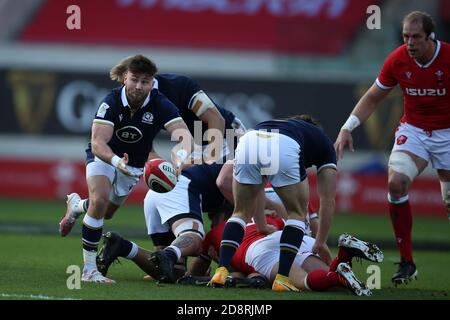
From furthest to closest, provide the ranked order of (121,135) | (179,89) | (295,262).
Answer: (179,89)
(121,135)
(295,262)

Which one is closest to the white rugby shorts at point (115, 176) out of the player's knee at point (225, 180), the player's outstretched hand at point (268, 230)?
the player's knee at point (225, 180)

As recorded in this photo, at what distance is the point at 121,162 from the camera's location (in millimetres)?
7984

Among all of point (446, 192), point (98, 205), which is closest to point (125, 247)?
point (98, 205)

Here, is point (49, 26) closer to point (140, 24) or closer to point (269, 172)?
point (140, 24)

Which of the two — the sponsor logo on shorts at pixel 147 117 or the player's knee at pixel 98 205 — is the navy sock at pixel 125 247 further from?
the sponsor logo on shorts at pixel 147 117

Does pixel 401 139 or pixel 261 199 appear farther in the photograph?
pixel 401 139

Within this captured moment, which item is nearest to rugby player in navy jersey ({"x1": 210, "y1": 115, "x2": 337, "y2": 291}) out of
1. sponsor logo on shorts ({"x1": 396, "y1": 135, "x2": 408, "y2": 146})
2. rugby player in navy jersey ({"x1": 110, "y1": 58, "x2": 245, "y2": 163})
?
sponsor logo on shorts ({"x1": 396, "y1": 135, "x2": 408, "y2": 146})

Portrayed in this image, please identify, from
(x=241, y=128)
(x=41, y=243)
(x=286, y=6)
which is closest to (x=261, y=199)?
(x=241, y=128)

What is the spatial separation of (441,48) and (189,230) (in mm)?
3049

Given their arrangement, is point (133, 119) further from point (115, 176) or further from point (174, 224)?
point (174, 224)

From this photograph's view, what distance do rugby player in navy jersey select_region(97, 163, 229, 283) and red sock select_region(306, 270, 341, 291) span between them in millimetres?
1155

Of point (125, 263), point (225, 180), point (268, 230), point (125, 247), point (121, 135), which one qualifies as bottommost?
point (125, 263)

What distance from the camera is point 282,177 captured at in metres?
7.70

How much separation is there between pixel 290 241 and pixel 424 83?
2435mm
